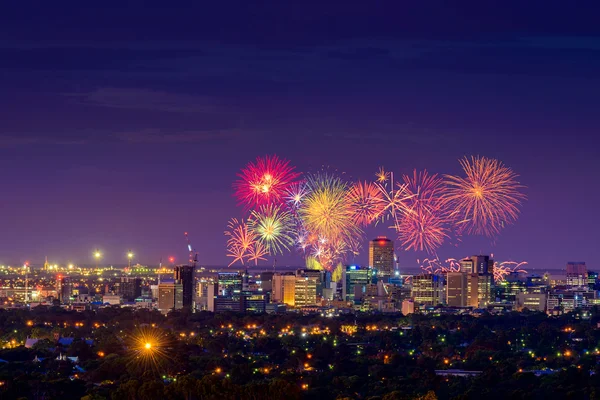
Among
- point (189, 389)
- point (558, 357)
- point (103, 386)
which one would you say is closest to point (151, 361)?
point (103, 386)

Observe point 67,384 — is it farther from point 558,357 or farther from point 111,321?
point 111,321

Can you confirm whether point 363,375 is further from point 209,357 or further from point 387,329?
point 387,329

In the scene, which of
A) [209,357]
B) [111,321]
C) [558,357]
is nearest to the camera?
[209,357]

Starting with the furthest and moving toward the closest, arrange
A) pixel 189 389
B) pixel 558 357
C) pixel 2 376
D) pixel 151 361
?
pixel 558 357 < pixel 151 361 < pixel 2 376 < pixel 189 389

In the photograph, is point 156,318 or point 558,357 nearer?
point 558,357

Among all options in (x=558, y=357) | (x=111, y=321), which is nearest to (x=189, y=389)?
(x=558, y=357)

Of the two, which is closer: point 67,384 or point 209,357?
point 67,384

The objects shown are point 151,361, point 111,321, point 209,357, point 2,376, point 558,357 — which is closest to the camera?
point 2,376

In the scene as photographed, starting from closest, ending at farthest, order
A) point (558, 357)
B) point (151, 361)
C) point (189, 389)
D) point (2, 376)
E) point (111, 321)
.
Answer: point (189, 389)
point (2, 376)
point (151, 361)
point (558, 357)
point (111, 321)
